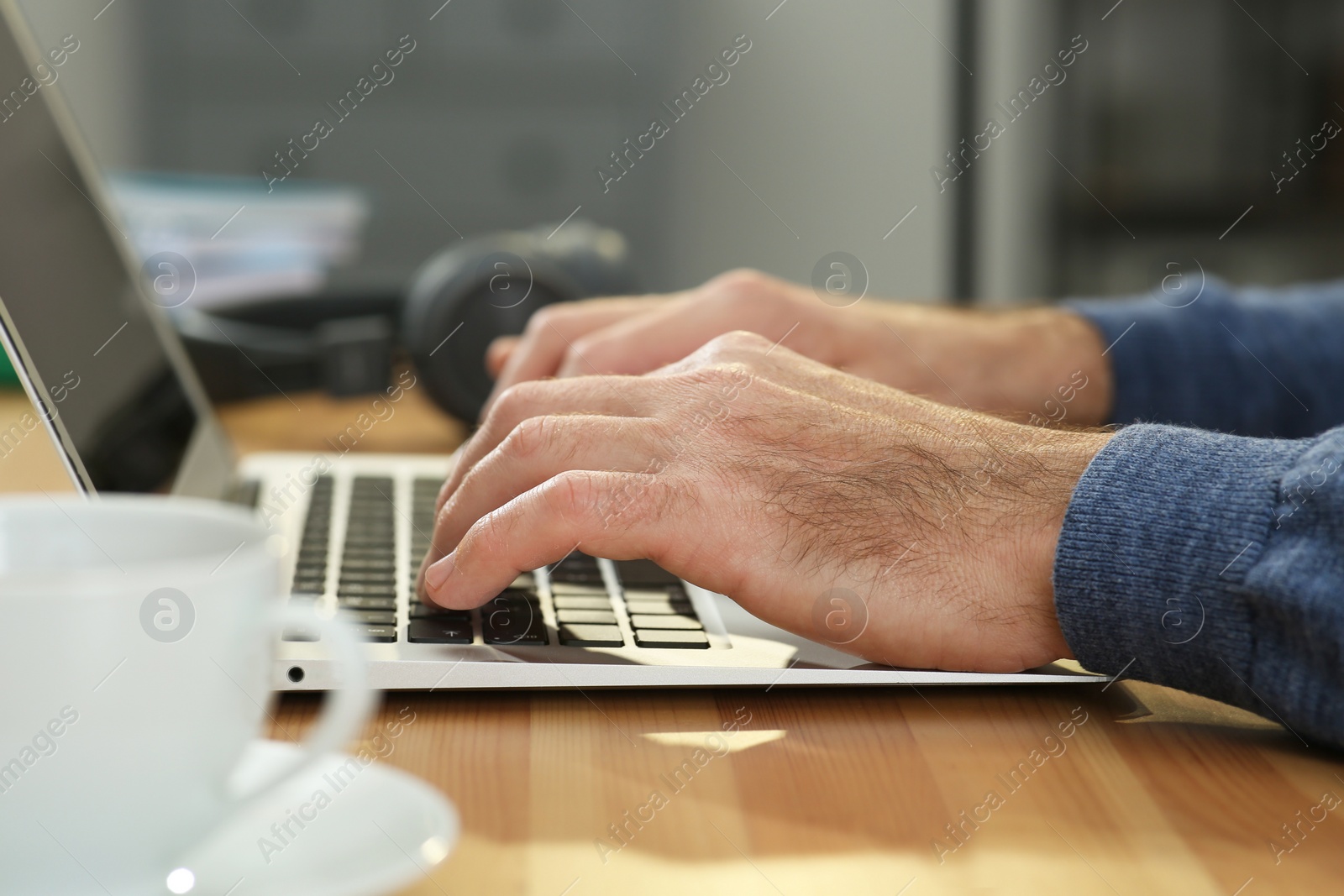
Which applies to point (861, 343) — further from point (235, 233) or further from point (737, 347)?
point (235, 233)

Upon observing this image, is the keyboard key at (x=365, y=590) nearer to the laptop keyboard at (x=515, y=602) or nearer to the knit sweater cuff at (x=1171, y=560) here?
the laptop keyboard at (x=515, y=602)

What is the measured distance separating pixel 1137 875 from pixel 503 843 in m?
0.18

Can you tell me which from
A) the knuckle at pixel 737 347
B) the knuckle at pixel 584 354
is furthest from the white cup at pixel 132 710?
the knuckle at pixel 584 354

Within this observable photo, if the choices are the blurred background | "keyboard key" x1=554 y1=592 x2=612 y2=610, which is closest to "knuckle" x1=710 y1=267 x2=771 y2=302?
"keyboard key" x1=554 y1=592 x2=612 y2=610

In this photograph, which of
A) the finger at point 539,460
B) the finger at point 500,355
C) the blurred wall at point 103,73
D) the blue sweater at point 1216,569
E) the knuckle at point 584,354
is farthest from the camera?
the blurred wall at point 103,73

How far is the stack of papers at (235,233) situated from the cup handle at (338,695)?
3.14 ft

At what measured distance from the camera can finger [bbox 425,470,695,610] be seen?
0.45 m

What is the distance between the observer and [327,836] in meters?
0.29

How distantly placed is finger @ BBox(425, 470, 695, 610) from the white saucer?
141mm

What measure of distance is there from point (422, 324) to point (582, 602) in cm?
52

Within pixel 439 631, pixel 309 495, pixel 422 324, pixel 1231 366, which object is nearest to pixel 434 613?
pixel 439 631

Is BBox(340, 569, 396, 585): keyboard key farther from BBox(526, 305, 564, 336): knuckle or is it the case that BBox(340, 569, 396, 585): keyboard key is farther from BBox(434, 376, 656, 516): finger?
BBox(526, 305, 564, 336): knuckle

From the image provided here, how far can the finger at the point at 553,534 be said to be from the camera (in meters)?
0.45

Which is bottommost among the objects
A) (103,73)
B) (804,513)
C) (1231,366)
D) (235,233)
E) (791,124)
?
(804,513)
